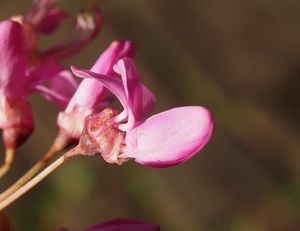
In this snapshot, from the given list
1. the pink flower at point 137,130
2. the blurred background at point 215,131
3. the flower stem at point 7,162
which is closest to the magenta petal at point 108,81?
the pink flower at point 137,130

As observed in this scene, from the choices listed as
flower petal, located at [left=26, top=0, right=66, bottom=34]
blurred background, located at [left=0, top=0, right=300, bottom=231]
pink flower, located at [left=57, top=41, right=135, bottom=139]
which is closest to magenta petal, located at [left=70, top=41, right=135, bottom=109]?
pink flower, located at [left=57, top=41, right=135, bottom=139]

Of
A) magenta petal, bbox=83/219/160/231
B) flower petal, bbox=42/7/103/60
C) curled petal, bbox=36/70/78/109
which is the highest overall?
flower petal, bbox=42/7/103/60

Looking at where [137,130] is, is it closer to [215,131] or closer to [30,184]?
[30,184]

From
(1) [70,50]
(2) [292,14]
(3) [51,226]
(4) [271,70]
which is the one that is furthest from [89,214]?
(1) [70,50]

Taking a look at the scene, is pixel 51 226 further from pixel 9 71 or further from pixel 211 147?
pixel 9 71

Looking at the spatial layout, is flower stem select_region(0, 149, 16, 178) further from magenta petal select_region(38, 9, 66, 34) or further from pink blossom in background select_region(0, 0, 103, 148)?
magenta petal select_region(38, 9, 66, 34)

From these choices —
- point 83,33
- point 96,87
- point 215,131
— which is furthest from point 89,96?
point 215,131

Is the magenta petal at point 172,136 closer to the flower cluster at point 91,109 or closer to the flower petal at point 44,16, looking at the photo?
the flower cluster at point 91,109
